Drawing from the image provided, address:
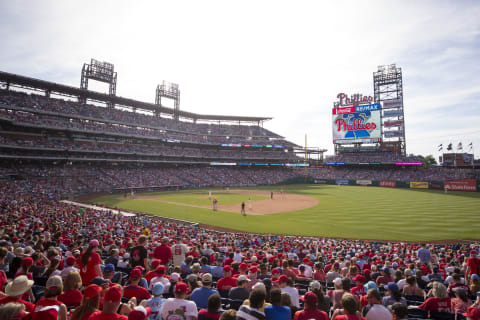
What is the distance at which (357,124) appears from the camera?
249ft

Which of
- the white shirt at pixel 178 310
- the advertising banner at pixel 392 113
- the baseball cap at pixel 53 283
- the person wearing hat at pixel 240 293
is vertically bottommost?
the person wearing hat at pixel 240 293

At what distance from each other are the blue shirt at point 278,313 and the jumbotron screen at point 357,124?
79748mm

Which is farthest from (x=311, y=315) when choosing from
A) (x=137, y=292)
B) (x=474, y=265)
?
(x=474, y=265)

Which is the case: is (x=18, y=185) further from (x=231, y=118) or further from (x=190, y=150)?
(x=231, y=118)

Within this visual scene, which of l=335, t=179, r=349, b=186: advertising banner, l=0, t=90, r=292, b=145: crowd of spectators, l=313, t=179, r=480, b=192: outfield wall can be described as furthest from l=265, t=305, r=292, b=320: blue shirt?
l=335, t=179, r=349, b=186: advertising banner

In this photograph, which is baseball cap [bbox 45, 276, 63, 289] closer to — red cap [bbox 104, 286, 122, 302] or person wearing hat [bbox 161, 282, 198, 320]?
red cap [bbox 104, 286, 122, 302]

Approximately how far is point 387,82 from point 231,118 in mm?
51194

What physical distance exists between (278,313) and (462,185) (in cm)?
6778

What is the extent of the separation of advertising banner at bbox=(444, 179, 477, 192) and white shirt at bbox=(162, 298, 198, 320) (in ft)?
224

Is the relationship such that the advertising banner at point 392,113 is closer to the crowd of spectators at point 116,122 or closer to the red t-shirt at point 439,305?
the crowd of spectators at point 116,122

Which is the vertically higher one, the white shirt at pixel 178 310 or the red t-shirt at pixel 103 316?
the red t-shirt at pixel 103 316

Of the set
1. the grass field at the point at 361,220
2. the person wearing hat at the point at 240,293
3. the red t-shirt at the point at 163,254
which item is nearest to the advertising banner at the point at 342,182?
the grass field at the point at 361,220

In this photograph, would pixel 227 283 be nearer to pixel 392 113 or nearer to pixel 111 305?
pixel 111 305

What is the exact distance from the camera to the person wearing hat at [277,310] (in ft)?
12.7
